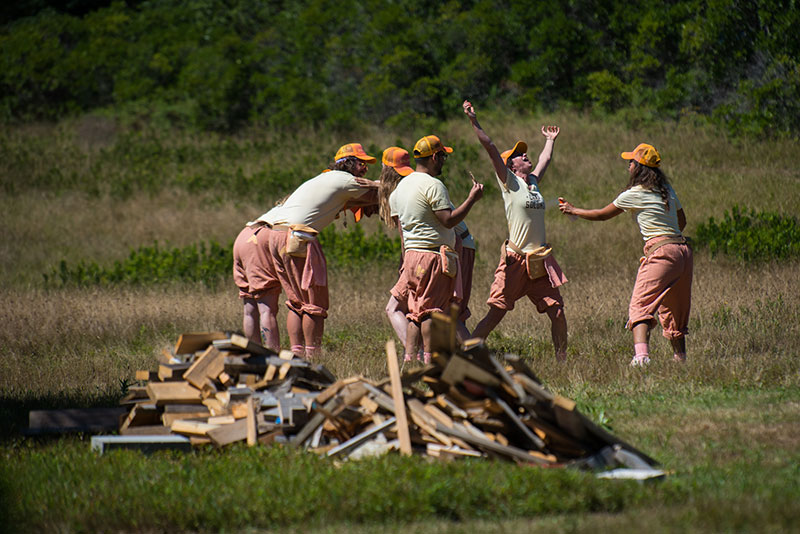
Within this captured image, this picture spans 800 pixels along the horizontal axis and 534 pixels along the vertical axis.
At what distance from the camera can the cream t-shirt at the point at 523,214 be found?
28.2ft

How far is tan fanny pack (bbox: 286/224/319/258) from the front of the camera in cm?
891

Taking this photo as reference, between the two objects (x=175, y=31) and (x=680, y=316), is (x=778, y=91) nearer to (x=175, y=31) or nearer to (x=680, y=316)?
(x=680, y=316)

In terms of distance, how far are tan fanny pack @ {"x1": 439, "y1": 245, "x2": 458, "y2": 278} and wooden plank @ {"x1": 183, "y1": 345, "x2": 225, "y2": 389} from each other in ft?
7.79

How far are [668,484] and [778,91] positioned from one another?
16547 millimetres

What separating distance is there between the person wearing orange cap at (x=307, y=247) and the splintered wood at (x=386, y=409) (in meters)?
2.04

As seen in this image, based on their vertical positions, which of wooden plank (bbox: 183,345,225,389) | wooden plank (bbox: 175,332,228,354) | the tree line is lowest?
wooden plank (bbox: 183,345,225,389)

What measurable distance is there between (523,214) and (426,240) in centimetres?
94

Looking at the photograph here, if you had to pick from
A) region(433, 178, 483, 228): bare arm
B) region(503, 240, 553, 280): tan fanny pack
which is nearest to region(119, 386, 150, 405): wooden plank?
region(433, 178, 483, 228): bare arm

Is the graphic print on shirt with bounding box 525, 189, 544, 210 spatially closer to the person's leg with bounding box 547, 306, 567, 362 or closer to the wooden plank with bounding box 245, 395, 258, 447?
the person's leg with bounding box 547, 306, 567, 362

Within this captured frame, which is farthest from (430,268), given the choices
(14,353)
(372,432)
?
(14,353)

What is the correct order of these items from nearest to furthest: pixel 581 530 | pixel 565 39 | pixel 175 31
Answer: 1. pixel 581 530
2. pixel 565 39
3. pixel 175 31

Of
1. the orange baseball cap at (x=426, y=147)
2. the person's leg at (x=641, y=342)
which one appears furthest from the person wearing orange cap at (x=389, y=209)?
the person's leg at (x=641, y=342)

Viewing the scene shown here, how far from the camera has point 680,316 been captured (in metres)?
8.38

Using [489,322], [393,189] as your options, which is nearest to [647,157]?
Result: [489,322]
